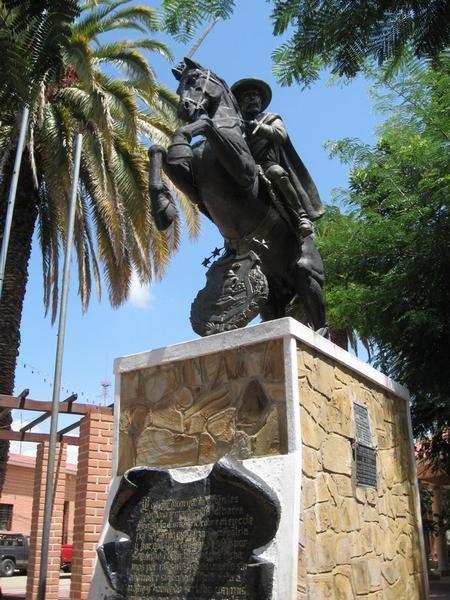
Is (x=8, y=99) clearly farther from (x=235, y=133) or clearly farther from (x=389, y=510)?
(x=389, y=510)

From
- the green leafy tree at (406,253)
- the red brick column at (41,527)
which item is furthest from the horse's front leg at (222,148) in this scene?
the red brick column at (41,527)

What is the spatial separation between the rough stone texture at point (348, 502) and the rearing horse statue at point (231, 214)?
66cm

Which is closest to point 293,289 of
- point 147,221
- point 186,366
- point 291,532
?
point 186,366

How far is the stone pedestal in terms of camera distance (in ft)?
12.3

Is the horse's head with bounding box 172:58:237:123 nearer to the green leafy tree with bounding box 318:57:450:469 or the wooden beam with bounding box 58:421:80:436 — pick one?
the green leafy tree with bounding box 318:57:450:469

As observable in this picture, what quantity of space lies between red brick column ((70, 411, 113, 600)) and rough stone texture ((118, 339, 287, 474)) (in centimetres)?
366

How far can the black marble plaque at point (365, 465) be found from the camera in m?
4.56

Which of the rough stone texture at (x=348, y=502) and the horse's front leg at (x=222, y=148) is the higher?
the horse's front leg at (x=222, y=148)

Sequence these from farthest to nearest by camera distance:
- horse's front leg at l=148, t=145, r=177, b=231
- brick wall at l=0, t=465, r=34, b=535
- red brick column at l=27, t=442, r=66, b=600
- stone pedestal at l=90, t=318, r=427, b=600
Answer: brick wall at l=0, t=465, r=34, b=535 → red brick column at l=27, t=442, r=66, b=600 → horse's front leg at l=148, t=145, r=177, b=231 → stone pedestal at l=90, t=318, r=427, b=600

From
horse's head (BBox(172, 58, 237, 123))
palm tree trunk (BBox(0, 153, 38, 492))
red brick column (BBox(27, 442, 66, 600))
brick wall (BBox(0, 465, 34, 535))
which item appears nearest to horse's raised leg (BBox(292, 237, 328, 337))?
horse's head (BBox(172, 58, 237, 123))

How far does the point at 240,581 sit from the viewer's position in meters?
3.53

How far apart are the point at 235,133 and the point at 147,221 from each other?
30.4 ft

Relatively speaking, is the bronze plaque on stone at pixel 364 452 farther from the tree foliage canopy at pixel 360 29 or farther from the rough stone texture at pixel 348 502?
the tree foliage canopy at pixel 360 29

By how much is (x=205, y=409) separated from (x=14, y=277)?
9.42m
